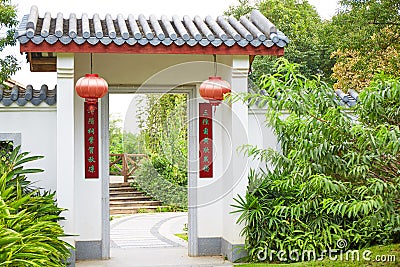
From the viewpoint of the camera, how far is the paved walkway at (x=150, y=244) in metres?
7.41

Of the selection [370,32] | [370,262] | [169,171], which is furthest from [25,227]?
[370,32]

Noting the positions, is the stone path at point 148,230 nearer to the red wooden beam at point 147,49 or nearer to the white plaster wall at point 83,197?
the white plaster wall at point 83,197

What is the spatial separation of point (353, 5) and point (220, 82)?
676 cm

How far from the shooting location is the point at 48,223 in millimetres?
5805

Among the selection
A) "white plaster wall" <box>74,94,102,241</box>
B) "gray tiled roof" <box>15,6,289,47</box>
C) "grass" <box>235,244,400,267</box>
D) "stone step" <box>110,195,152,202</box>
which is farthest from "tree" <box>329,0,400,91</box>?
"white plaster wall" <box>74,94,102,241</box>

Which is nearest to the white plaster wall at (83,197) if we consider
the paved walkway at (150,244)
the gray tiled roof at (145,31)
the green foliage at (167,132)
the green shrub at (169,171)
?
the paved walkway at (150,244)

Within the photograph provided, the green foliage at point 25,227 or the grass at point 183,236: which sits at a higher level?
the green foliage at point 25,227

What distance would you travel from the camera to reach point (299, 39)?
20453 millimetres

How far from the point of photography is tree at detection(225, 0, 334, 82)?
787 inches

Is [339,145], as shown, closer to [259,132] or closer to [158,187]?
[259,132]

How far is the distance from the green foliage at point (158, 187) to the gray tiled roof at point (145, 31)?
6.59m

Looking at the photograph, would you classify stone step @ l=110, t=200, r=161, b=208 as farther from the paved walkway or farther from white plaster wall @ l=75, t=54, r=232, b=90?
white plaster wall @ l=75, t=54, r=232, b=90

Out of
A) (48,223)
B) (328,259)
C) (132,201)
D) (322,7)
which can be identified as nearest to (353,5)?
(132,201)

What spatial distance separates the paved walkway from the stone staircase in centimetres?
51
